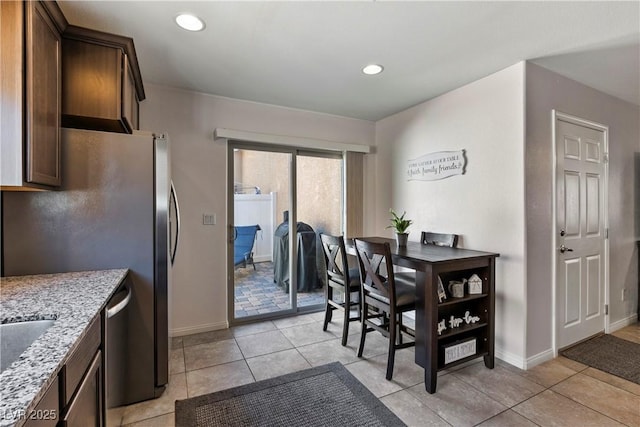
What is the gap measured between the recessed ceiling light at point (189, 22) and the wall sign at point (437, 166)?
235 cm

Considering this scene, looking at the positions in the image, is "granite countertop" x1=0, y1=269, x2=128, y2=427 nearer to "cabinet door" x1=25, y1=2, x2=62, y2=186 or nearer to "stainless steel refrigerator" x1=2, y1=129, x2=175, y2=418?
"stainless steel refrigerator" x1=2, y1=129, x2=175, y2=418

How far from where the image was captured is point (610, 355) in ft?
8.43

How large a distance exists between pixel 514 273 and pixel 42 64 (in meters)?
3.35

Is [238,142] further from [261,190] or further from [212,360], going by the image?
[212,360]

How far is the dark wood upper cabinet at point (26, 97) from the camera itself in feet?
4.53

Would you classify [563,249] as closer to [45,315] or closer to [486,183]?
[486,183]

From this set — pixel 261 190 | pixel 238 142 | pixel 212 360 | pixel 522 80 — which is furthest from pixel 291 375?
pixel 522 80

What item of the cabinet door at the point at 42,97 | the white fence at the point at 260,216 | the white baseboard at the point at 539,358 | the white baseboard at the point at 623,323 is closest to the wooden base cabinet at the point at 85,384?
the cabinet door at the point at 42,97

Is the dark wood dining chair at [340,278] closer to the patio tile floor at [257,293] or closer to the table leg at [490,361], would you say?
the patio tile floor at [257,293]

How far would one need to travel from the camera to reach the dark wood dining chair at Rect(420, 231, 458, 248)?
280 centimetres

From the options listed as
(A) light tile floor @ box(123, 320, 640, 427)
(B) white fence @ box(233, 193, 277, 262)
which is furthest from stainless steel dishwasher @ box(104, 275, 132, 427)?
(B) white fence @ box(233, 193, 277, 262)

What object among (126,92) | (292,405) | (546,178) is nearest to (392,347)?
(292,405)

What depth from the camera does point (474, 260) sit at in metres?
2.28

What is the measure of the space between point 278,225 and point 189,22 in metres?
2.13
